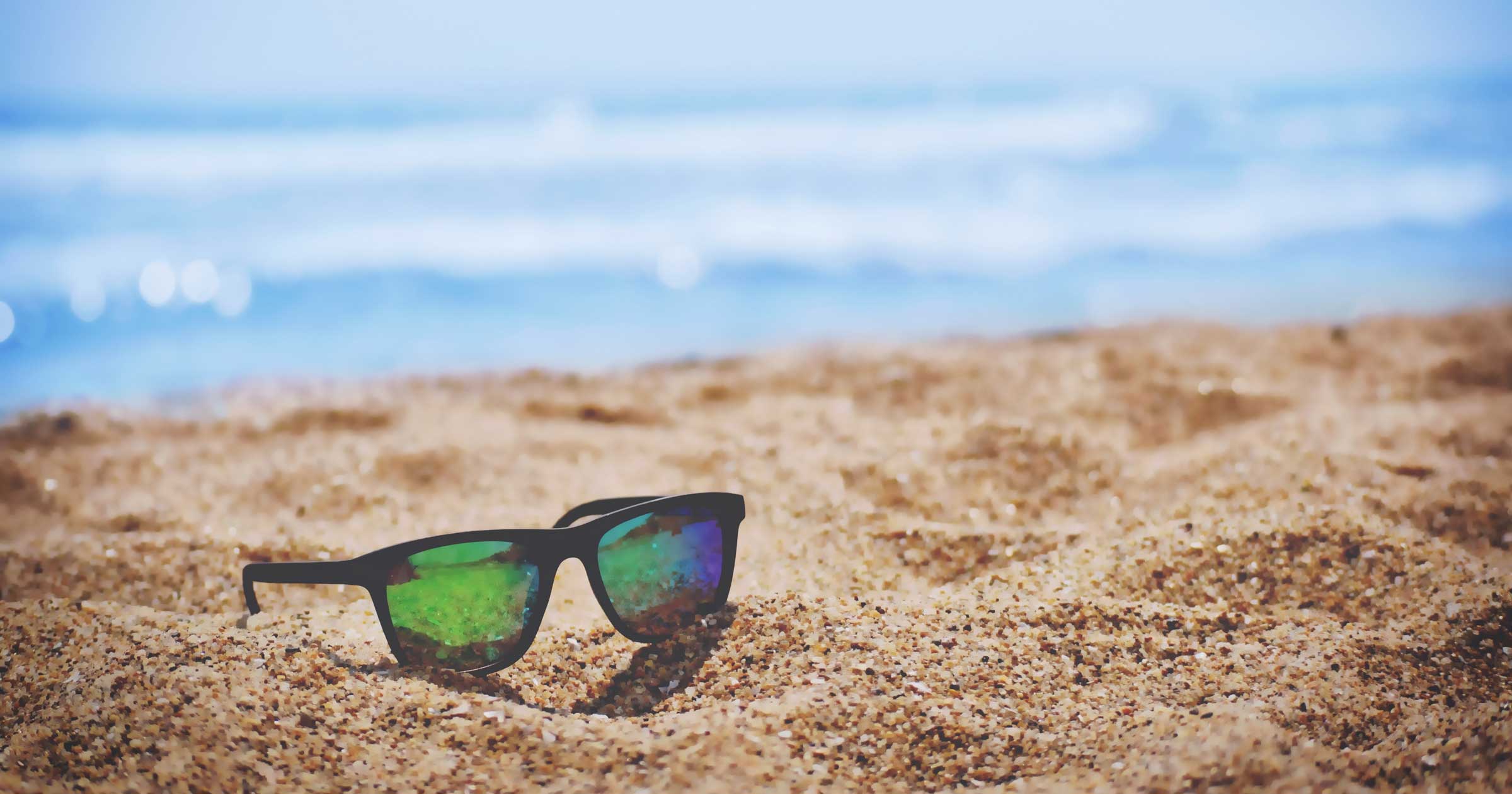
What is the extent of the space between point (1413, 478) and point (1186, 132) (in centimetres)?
1305

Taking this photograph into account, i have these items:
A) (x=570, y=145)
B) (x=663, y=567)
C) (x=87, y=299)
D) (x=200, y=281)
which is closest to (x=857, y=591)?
(x=663, y=567)

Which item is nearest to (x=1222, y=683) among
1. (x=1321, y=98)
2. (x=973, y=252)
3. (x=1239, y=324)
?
(x=1239, y=324)

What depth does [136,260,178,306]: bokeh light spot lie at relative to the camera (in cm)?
652

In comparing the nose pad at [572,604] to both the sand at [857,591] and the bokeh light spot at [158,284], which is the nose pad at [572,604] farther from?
the bokeh light spot at [158,284]

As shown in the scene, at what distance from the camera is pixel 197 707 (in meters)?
1.37

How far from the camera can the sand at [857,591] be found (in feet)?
4.35

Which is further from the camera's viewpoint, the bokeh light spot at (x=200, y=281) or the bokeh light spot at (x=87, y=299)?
the bokeh light spot at (x=200, y=281)

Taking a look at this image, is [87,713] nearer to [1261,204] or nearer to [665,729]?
[665,729]

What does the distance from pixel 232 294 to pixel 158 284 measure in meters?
0.59

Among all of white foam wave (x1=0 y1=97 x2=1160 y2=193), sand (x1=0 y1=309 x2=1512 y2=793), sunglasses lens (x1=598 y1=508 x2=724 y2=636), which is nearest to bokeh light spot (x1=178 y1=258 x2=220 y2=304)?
white foam wave (x1=0 y1=97 x2=1160 y2=193)

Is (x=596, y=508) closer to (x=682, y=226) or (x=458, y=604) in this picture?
(x=458, y=604)

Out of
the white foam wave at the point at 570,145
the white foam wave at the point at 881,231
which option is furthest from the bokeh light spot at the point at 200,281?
the white foam wave at the point at 570,145

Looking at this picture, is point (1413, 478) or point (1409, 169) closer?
point (1413, 478)

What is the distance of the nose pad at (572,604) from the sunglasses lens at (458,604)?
6.6 inches
